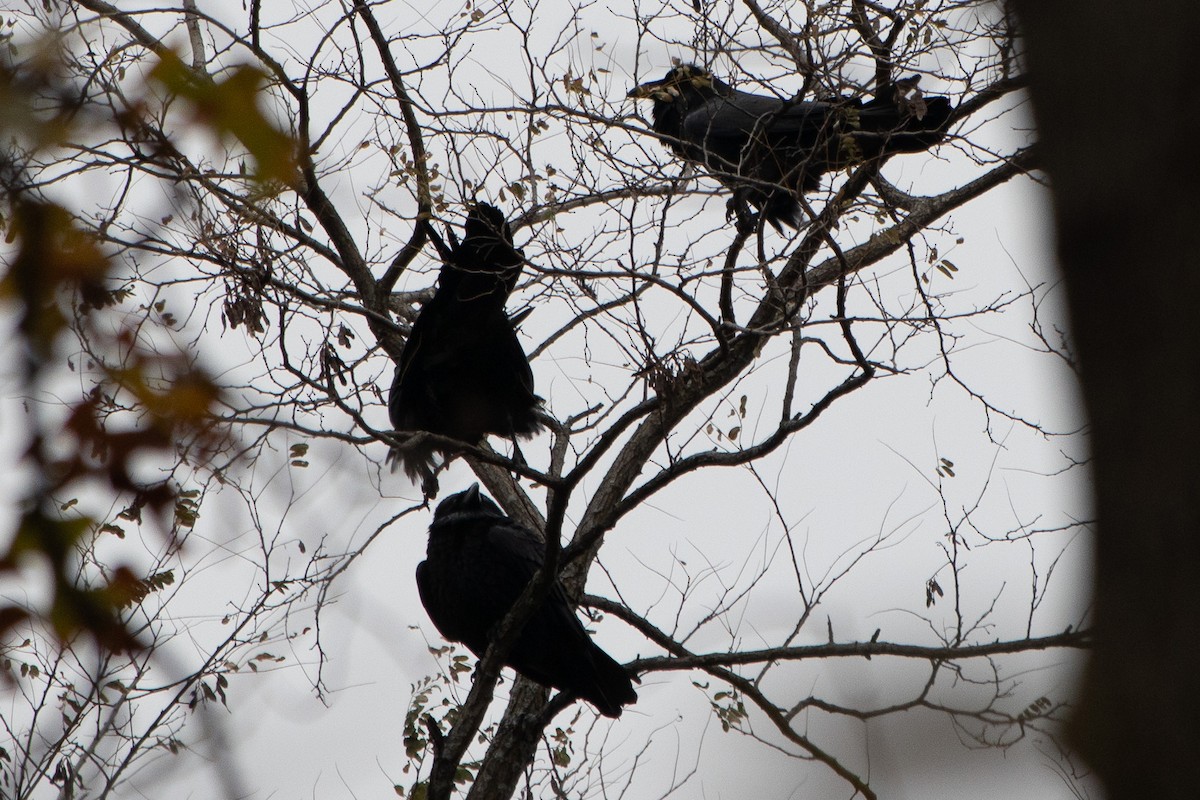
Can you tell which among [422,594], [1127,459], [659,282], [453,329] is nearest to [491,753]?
[422,594]

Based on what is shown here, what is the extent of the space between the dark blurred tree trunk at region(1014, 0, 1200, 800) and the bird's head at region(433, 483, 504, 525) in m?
5.62

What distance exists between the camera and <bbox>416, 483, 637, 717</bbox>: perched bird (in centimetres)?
587

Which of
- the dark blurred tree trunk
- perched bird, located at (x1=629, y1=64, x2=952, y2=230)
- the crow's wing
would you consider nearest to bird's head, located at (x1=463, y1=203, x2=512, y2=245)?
perched bird, located at (x1=629, y1=64, x2=952, y2=230)

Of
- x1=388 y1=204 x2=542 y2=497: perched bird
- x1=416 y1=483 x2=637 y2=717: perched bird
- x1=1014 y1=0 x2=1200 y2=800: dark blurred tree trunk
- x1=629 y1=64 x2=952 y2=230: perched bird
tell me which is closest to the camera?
x1=1014 y1=0 x2=1200 y2=800: dark blurred tree trunk

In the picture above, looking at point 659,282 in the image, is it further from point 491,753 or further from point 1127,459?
point 1127,459

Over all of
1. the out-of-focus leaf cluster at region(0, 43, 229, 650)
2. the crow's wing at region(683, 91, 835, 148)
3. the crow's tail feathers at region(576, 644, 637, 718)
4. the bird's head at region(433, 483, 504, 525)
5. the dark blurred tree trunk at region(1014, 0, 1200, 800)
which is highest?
the crow's wing at region(683, 91, 835, 148)

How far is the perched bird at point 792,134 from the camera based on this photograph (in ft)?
17.9

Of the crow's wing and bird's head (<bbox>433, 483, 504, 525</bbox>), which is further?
the crow's wing

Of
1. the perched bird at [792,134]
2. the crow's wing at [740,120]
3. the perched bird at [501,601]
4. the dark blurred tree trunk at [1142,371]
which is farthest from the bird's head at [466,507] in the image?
the dark blurred tree trunk at [1142,371]

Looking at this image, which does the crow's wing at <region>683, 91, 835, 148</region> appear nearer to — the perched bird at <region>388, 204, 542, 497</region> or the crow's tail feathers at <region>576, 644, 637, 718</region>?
the perched bird at <region>388, 204, 542, 497</region>

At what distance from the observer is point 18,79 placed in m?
1.95

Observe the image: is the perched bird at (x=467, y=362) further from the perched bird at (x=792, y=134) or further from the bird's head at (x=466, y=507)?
the perched bird at (x=792, y=134)

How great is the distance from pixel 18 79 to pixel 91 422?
2.45 ft

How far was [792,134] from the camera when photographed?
7023 mm
